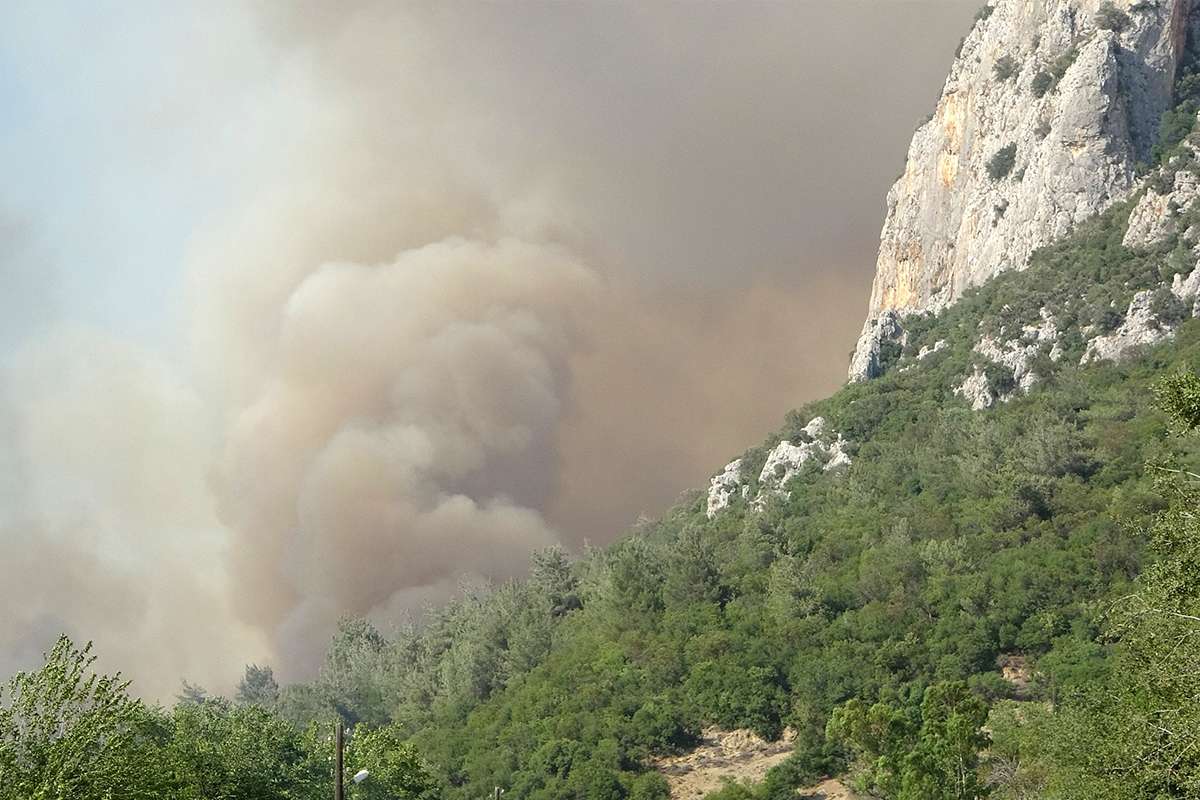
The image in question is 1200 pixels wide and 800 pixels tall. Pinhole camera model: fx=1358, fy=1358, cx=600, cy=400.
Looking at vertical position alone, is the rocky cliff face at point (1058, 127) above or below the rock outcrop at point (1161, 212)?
above

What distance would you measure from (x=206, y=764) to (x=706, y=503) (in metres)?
139

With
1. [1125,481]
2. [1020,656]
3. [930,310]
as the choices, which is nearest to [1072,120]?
[930,310]

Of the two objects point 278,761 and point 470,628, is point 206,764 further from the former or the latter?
point 470,628

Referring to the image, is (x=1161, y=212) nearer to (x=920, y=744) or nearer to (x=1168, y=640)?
(x=920, y=744)

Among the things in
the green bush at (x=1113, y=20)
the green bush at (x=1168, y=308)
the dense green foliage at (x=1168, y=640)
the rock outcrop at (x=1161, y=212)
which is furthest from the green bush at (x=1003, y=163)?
the dense green foliage at (x=1168, y=640)

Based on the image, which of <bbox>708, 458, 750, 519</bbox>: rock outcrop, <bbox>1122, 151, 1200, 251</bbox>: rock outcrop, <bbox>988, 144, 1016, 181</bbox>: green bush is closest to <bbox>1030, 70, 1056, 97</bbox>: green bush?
<bbox>988, 144, 1016, 181</bbox>: green bush

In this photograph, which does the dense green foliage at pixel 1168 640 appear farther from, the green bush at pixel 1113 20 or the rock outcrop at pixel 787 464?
the green bush at pixel 1113 20

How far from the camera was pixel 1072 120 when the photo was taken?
170m

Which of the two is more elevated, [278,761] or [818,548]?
[818,548]

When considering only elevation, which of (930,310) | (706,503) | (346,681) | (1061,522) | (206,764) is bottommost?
(206,764)

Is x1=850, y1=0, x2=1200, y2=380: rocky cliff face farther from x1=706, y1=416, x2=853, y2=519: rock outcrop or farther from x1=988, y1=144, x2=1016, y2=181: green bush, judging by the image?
x1=706, y1=416, x2=853, y2=519: rock outcrop

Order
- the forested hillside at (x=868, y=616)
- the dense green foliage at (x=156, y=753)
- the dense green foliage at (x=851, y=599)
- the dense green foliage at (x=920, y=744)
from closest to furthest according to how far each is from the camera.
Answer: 1. the dense green foliage at (x=156, y=753)
2. the dense green foliage at (x=920, y=744)
3. the forested hillside at (x=868, y=616)
4. the dense green foliage at (x=851, y=599)

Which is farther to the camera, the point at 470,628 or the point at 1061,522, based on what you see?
the point at 470,628

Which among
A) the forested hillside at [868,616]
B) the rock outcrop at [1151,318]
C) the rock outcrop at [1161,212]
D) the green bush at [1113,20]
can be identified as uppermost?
the green bush at [1113,20]
